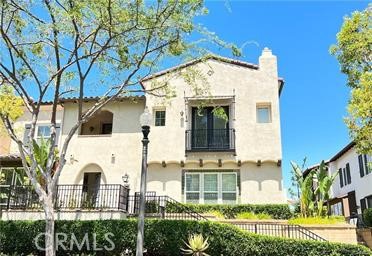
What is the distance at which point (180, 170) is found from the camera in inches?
966

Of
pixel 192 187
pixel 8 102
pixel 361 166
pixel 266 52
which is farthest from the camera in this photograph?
pixel 361 166

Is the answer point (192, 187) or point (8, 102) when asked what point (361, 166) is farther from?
point (8, 102)

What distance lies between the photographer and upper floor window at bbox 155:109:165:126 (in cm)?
2573

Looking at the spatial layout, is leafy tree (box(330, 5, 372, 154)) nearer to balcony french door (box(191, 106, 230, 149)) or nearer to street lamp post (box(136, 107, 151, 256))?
street lamp post (box(136, 107, 151, 256))

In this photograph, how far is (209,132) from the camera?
25.2m

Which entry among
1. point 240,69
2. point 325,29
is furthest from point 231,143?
point 325,29

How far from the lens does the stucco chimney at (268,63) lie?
25297mm

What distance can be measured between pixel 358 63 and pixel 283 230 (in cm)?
843

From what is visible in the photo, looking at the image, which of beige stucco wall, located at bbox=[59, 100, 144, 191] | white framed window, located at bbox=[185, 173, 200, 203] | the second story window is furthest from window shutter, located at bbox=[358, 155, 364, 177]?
the second story window

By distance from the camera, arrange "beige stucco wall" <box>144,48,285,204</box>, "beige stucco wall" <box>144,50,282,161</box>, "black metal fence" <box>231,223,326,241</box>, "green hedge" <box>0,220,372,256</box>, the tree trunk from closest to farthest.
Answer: the tree trunk → "green hedge" <box>0,220,372,256</box> → "black metal fence" <box>231,223,326,241</box> → "beige stucco wall" <box>144,48,285,204</box> → "beige stucco wall" <box>144,50,282,161</box>

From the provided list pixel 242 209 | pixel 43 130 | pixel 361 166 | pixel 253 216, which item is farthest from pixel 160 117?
pixel 361 166

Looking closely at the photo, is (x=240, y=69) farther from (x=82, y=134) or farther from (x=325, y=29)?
(x=82, y=134)

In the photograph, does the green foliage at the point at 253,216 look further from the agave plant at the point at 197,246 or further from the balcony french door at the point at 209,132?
the agave plant at the point at 197,246

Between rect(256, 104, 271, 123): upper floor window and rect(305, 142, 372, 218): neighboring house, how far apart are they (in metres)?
6.61
